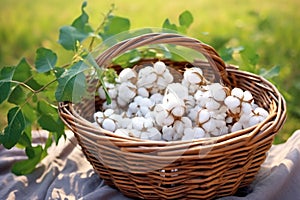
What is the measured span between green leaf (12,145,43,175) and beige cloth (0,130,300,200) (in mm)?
13

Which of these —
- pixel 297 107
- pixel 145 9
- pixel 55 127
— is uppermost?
pixel 55 127

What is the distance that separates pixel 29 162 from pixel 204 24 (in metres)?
1.71

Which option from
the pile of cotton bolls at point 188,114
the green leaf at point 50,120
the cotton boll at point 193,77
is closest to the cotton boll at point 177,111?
the pile of cotton bolls at point 188,114

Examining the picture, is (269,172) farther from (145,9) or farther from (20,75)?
(145,9)

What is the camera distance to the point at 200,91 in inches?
44.0

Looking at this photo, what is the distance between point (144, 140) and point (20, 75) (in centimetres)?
42

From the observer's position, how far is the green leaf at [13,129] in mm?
1163

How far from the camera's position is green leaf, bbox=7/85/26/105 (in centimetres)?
124

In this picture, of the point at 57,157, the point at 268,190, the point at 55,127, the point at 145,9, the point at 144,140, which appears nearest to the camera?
the point at 144,140

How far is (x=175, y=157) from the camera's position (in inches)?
37.1

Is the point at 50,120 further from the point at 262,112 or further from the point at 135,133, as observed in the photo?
the point at 262,112

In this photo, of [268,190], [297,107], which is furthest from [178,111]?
[297,107]

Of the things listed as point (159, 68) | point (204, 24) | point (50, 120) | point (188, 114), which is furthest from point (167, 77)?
point (204, 24)

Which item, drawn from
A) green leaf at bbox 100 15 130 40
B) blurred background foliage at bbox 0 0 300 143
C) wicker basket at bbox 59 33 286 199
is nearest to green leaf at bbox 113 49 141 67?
green leaf at bbox 100 15 130 40
